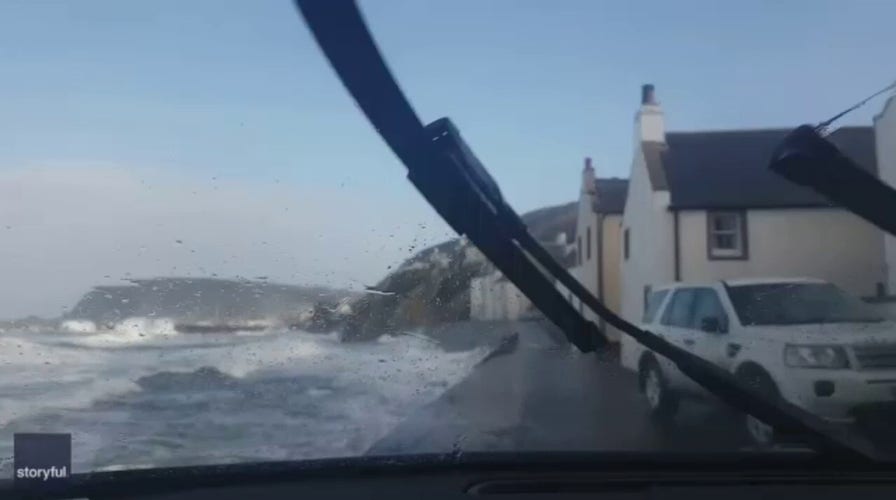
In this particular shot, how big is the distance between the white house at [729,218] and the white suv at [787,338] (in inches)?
2.6

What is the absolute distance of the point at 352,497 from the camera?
4465 millimetres

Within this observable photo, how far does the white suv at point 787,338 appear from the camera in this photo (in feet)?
14.7

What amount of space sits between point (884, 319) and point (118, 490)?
2.94 metres

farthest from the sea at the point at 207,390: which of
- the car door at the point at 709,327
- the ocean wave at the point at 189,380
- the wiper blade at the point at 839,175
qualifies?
the wiper blade at the point at 839,175

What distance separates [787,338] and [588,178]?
0.98 meters

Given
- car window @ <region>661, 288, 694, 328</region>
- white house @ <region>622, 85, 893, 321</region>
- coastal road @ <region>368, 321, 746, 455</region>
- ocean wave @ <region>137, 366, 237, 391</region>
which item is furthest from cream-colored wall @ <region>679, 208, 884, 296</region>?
ocean wave @ <region>137, 366, 237, 391</region>

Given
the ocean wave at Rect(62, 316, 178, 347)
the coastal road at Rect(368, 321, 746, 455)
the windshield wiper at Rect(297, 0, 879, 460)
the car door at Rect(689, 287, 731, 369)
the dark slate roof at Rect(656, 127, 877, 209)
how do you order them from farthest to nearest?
1. the ocean wave at Rect(62, 316, 178, 347)
2. the coastal road at Rect(368, 321, 746, 455)
3. the car door at Rect(689, 287, 731, 369)
4. the dark slate roof at Rect(656, 127, 877, 209)
5. the windshield wiper at Rect(297, 0, 879, 460)

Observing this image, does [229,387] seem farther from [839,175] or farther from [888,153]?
[888,153]

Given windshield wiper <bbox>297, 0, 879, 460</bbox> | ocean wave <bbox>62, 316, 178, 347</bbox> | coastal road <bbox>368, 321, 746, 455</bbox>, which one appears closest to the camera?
windshield wiper <bbox>297, 0, 879, 460</bbox>

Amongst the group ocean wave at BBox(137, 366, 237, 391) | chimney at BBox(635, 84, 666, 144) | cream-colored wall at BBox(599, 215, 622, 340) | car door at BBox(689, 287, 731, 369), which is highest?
chimney at BBox(635, 84, 666, 144)

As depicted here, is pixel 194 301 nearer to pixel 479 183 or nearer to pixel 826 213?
pixel 479 183

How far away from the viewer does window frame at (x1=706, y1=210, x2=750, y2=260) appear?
4.50 metres

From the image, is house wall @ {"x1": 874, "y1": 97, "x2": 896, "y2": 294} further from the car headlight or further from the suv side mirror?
the suv side mirror

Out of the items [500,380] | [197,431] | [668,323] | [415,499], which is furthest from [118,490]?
[668,323]
